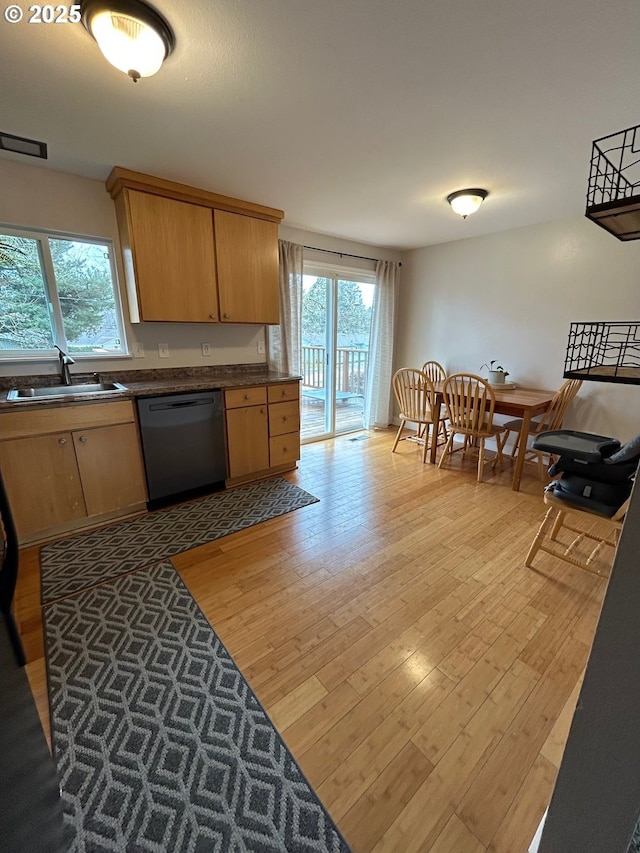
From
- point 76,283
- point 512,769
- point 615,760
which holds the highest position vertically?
point 76,283

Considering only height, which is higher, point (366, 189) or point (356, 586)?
point (366, 189)

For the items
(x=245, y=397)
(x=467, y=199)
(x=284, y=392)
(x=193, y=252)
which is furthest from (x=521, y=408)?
(x=193, y=252)

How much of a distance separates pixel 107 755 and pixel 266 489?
196 centimetres

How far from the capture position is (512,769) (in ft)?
3.52

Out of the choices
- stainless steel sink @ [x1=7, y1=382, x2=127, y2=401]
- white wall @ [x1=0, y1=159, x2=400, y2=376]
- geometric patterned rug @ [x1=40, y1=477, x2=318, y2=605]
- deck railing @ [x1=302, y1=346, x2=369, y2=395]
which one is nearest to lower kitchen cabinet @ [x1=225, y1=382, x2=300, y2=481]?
geometric patterned rug @ [x1=40, y1=477, x2=318, y2=605]

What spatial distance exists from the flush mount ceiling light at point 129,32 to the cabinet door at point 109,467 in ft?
6.08

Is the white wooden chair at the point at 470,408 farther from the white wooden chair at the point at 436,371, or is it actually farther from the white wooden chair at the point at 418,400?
the white wooden chair at the point at 436,371

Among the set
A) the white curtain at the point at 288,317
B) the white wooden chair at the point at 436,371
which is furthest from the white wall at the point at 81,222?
the white wooden chair at the point at 436,371

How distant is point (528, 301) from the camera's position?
3.47 m

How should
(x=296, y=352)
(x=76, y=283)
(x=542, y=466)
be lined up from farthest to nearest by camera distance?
(x=296, y=352)
(x=542, y=466)
(x=76, y=283)

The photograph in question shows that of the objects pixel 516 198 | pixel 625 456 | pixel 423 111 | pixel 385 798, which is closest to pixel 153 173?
pixel 423 111

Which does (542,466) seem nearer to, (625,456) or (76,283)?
(625,456)

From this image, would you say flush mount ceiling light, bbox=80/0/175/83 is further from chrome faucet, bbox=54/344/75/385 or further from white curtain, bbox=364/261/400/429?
white curtain, bbox=364/261/400/429

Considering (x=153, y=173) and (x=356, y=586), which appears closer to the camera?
(x=356, y=586)
